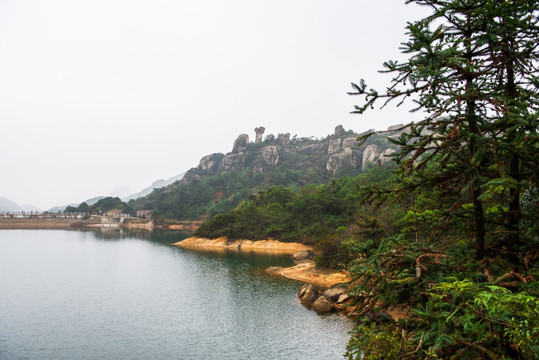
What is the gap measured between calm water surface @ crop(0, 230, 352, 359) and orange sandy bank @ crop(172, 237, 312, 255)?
14090 mm

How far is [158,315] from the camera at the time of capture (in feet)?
75.8

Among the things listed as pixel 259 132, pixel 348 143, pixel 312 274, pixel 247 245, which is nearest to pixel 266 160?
pixel 259 132

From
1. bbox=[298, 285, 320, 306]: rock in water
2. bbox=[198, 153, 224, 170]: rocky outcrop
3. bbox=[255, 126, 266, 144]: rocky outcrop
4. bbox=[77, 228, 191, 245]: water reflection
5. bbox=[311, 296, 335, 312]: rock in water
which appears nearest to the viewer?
bbox=[311, 296, 335, 312]: rock in water

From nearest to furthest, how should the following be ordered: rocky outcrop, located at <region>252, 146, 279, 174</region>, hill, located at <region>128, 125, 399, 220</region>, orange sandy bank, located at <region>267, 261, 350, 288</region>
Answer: orange sandy bank, located at <region>267, 261, 350, 288</region> < hill, located at <region>128, 125, 399, 220</region> < rocky outcrop, located at <region>252, 146, 279, 174</region>

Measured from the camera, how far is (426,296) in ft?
17.9

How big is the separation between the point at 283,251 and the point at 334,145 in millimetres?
83447

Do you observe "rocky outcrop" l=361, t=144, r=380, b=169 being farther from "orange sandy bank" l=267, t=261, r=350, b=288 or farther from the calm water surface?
"orange sandy bank" l=267, t=261, r=350, b=288

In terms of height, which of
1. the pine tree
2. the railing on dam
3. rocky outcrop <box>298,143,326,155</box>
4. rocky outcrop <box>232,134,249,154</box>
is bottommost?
the railing on dam

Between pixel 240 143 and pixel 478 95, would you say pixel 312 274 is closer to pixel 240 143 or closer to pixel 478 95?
pixel 478 95

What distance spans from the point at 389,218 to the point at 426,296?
2677cm

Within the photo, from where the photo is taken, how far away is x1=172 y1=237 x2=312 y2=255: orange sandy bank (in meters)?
56.1

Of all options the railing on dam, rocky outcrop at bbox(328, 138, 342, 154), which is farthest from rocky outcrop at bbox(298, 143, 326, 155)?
the railing on dam

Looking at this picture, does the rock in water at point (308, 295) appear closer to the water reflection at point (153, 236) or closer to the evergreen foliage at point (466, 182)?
the evergreen foliage at point (466, 182)

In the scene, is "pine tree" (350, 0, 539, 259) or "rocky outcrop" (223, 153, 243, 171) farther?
"rocky outcrop" (223, 153, 243, 171)
